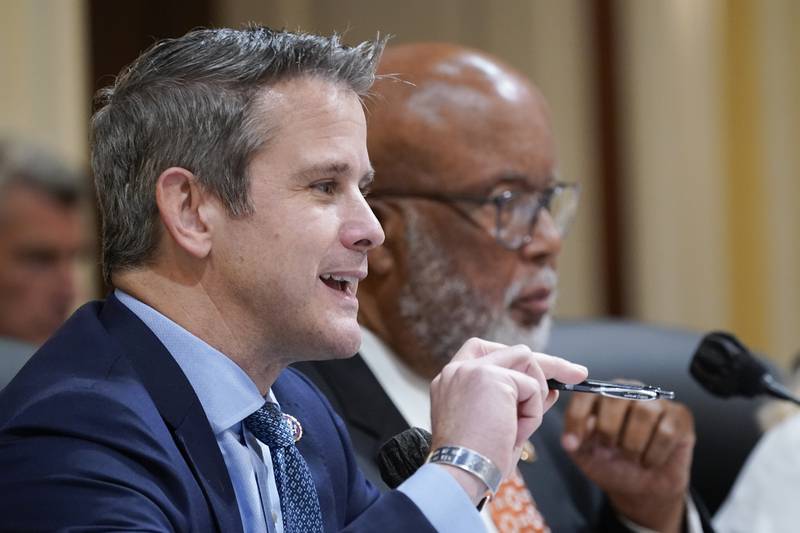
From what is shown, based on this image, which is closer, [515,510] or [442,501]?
[442,501]

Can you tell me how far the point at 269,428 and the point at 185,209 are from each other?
0.21m

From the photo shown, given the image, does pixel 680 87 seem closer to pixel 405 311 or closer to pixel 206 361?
pixel 405 311

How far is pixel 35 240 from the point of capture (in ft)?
7.97

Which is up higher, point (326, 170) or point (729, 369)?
point (326, 170)

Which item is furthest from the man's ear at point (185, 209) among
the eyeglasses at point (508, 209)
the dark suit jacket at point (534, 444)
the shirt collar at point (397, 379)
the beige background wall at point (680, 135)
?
the beige background wall at point (680, 135)

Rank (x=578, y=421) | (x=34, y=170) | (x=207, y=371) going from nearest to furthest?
(x=207, y=371), (x=578, y=421), (x=34, y=170)

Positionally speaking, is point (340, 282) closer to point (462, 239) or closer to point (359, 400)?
point (359, 400)

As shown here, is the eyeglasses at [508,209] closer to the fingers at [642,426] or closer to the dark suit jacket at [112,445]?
the fingers at [642,426]

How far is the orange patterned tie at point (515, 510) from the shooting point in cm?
168

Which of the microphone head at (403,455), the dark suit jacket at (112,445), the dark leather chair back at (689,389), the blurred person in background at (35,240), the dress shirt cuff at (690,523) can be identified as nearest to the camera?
the dark suit jacket at (112,445)

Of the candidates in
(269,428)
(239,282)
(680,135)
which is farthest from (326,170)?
(680,135)

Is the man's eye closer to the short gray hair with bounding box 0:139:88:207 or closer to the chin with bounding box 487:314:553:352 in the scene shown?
the chin with bounding box 487:314:553:352

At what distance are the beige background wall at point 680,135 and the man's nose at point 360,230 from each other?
254cm

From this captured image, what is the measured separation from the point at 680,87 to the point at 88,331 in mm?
2992
